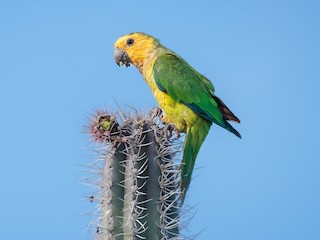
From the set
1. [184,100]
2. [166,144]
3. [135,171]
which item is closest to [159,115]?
[184,100]

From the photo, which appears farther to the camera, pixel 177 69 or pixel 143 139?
pixel 177 69

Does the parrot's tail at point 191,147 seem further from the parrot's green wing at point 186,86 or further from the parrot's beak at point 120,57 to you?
the parrot's beak at point 120,57

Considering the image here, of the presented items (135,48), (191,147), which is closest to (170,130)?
(191,147)

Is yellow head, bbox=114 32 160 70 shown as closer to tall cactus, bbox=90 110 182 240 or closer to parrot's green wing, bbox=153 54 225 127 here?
parrot's green wing, bbox=153 54 225 127

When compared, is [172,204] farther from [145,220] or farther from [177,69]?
[177,69]

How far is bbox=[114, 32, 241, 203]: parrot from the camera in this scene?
4.43 metres

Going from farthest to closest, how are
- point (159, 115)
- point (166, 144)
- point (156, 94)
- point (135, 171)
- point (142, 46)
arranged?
point (142, 46), point (156, 94), point (159, 115), point (166, 144), point (135, 171)

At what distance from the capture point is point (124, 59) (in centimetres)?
562

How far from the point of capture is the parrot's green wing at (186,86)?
4.52 meters

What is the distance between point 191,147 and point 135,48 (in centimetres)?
160

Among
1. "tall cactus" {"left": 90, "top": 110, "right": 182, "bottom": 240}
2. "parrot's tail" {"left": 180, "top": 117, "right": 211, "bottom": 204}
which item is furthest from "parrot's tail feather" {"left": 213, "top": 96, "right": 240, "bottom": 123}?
"tall cactus" {"left": 90, "top": 110, "right": 182, "bottom": 240}

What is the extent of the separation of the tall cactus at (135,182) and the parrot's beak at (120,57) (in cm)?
A: 181

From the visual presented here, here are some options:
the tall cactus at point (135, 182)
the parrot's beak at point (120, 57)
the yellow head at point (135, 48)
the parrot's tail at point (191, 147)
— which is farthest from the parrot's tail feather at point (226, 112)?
the parrot's beak at point (120, 57)

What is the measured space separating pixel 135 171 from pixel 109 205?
1.07 ft
